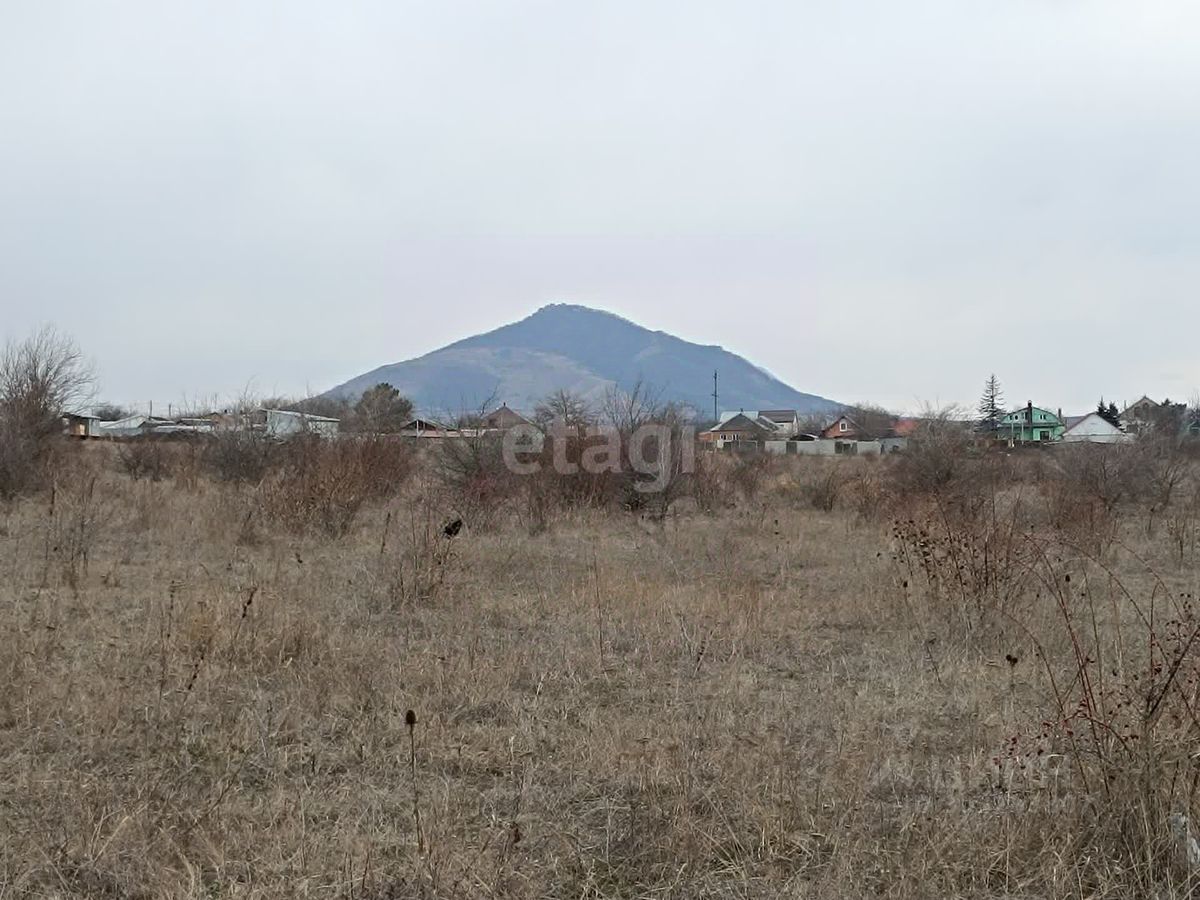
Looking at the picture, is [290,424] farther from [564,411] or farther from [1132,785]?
[1132,785]

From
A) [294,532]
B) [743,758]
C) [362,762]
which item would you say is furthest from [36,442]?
[743,758]

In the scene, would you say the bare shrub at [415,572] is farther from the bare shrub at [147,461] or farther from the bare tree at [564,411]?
A: the bare shrub at [147,461]

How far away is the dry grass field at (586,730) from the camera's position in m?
2.30

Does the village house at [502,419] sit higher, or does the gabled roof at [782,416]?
the gabled roof at [782,416]

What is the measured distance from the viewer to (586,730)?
343 centimetres

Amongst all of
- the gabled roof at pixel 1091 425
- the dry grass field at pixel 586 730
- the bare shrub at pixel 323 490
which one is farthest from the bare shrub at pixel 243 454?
the gabled roof at pixel 1091 425

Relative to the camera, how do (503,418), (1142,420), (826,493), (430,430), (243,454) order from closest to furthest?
(503,418), (826,493), (430,430), (243,454), (1142,420)

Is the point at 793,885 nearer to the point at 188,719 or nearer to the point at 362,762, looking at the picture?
the point at 362,762

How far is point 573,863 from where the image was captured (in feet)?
7.79
